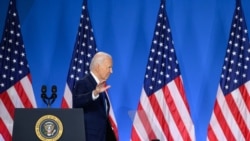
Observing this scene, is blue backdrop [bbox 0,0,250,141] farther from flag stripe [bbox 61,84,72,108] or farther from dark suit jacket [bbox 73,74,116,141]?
dark suit jacket [bbox 73,74,116,141]

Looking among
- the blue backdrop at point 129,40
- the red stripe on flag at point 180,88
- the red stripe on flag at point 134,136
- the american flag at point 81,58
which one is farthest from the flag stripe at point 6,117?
the red stripe on flag at point 180,88

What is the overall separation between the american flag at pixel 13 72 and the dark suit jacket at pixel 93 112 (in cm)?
266

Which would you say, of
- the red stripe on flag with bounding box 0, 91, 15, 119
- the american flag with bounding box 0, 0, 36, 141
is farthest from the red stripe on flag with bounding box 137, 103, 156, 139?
the red stripe on flag with bounding box 0, 91, 15, 119

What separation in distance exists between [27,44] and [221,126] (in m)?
2.98

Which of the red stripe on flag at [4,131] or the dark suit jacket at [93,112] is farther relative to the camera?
the red stripe on flag at [4,131]

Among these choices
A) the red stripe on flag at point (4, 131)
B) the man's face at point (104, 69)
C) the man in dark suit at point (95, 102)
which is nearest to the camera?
the man in dark suit at point (95, 102)

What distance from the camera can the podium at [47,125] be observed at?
2568mm

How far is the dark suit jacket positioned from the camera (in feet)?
9.77

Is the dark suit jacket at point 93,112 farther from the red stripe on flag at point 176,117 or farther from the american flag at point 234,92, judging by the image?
the american flag at point 234,92

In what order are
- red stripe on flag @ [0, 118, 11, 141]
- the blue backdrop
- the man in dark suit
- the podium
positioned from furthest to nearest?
the blue backdrop, red stripe on flag @ [0, 118, 11, 141], the man in dark suit, the podium

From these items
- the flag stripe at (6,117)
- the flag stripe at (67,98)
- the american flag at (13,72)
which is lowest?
the flag stripe at (6,117)

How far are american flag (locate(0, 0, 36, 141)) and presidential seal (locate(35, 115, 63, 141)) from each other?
121 inches

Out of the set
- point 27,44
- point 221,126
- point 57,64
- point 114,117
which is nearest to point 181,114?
point 221,126

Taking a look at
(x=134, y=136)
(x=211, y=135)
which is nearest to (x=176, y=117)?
(x=211, y=135)
